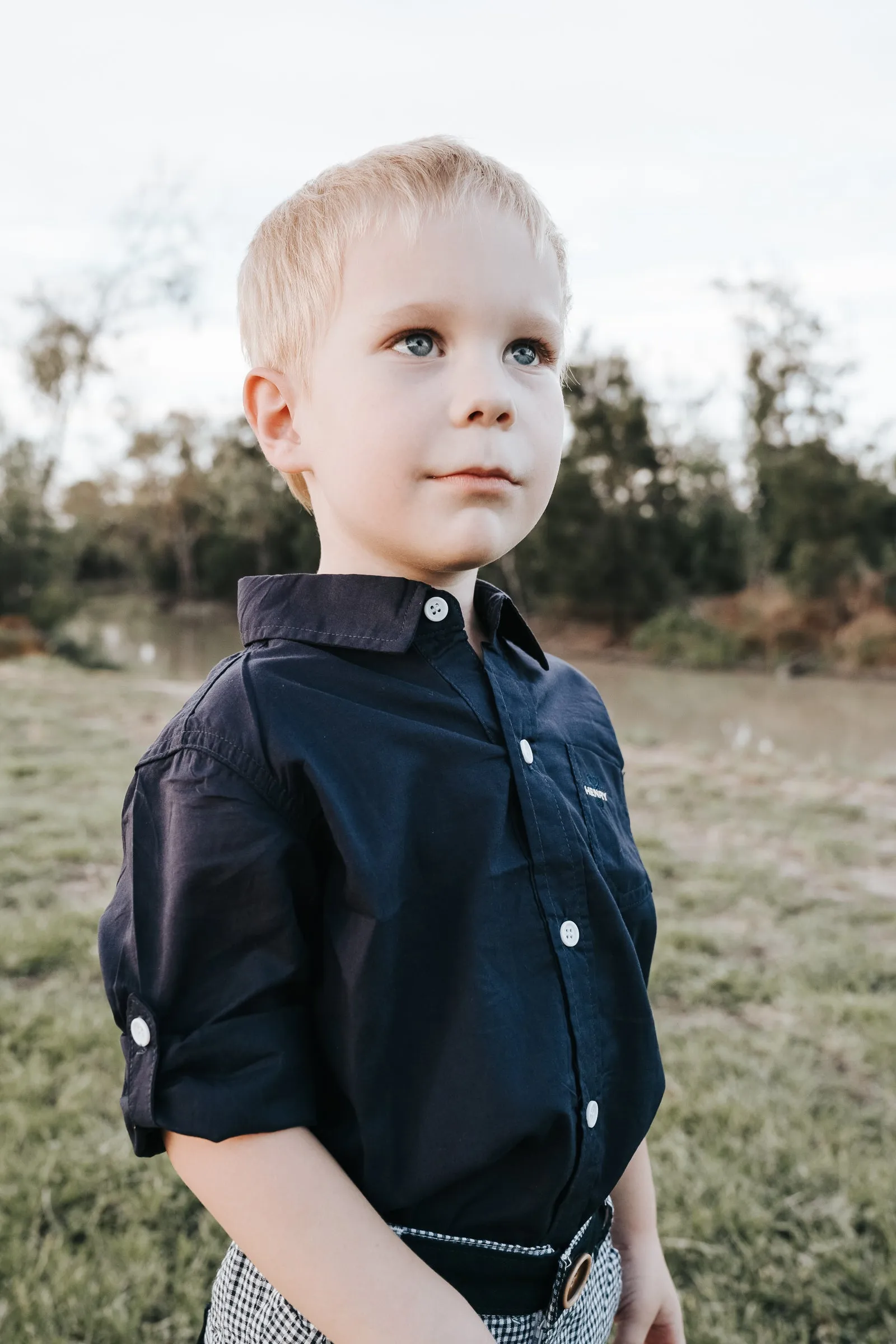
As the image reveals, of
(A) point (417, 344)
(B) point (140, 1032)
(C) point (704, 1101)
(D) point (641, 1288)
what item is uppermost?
(A) point (417, 344)

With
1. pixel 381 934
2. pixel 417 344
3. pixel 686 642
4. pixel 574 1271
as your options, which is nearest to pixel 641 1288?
pixel 574 1271

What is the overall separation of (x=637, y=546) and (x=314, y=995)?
627 inches

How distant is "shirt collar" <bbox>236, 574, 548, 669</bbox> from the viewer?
90 cm

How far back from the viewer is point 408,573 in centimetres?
93

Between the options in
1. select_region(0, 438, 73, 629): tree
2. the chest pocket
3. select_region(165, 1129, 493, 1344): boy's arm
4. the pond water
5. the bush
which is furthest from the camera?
the bush

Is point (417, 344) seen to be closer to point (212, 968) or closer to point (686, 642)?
point (212, 968)

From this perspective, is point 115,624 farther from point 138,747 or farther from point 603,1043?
point 603,1043

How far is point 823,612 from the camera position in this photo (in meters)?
14.8

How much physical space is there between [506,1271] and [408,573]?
59 cm

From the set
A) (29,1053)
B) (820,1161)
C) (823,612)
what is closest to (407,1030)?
(820,1161)

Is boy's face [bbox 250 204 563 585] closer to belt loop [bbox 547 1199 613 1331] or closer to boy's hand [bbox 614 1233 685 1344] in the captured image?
belt loop [bbox 547 1199 613 1331]

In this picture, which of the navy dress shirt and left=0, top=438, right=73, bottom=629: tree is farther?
left=0, top=438, right=73, bottom=629: tree

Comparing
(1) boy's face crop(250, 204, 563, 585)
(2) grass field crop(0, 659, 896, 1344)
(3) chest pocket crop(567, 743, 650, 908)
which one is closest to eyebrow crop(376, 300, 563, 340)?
(1) boy's face crop(250, 204, 563, 585)

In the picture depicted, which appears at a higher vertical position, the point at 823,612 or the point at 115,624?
the point at 823,612
